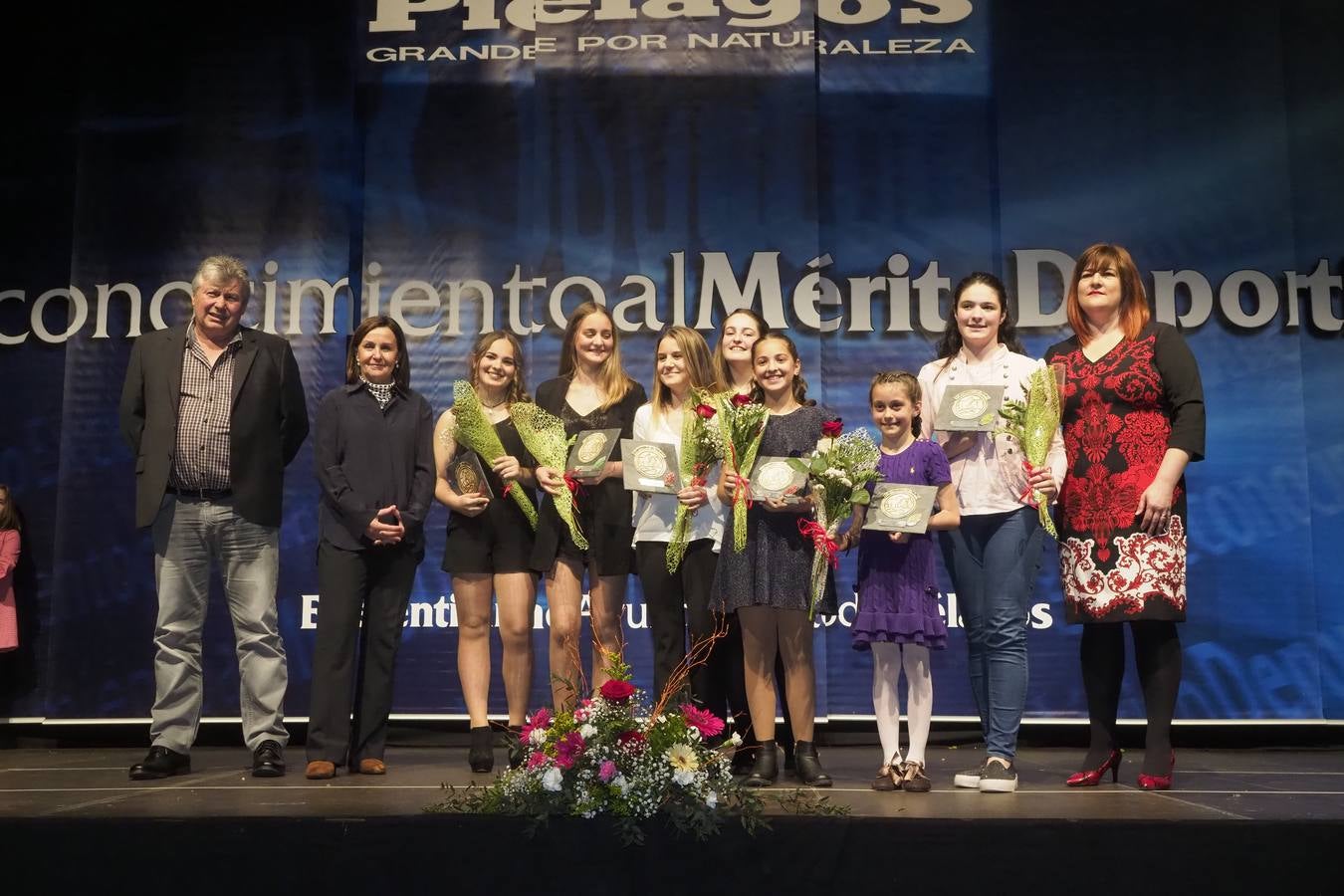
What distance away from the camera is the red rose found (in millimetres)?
3168

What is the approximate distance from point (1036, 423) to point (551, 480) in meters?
1.61

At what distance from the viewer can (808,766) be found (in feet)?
12.3

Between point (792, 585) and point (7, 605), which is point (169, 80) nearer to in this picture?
point (7, 605)

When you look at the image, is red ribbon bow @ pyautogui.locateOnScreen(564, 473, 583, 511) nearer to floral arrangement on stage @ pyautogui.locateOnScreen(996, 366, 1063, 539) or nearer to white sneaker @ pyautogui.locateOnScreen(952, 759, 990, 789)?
floral arrangement on stage @ pyautogui.locateOnScreen(996, 366, 1063, 539)

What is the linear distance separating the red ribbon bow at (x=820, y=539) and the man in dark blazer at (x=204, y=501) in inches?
73.8

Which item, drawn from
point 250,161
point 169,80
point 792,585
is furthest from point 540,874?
point 169,80

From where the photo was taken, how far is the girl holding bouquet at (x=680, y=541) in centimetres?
405

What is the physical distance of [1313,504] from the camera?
17.9 ft

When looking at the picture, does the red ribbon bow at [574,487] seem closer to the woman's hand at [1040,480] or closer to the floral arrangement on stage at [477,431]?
the floral arrangement on stage at [477,431]

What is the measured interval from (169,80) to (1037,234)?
13.8 ft

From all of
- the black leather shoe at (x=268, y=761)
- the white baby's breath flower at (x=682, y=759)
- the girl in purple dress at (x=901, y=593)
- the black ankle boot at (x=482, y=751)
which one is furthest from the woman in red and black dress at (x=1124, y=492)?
the black leather shoe at (x=268, y=761)

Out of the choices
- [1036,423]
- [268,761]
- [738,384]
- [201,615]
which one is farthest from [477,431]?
[1036,423]

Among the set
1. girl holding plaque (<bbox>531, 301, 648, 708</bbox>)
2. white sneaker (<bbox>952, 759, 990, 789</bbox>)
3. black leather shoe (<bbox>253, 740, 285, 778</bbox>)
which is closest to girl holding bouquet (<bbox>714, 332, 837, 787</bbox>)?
white sneaker (<bbox>952, 759, 990, 789</bbox>)

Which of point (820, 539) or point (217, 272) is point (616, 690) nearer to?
point (820, 539)
